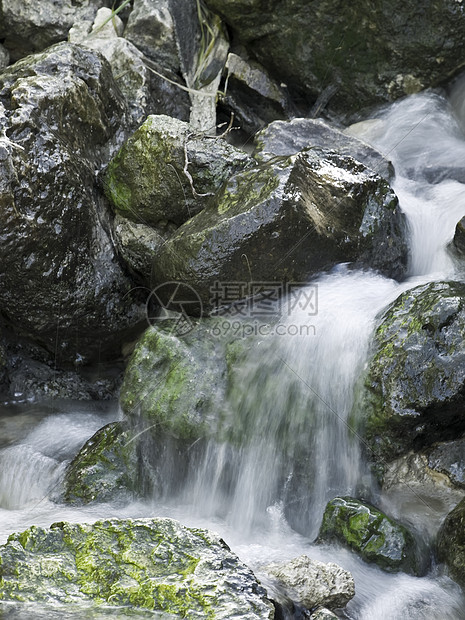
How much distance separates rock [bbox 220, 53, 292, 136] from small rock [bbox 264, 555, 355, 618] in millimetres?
4496

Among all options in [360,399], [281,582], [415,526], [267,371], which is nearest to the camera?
[281,582]

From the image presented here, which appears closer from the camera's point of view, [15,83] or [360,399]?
[360,399]

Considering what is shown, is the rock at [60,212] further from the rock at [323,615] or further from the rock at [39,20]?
the rock at [323,615]

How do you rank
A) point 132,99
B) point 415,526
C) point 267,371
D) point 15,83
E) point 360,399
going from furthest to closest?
point 132,99
point 15,83
point 267,371
point 360,399
point 415,526

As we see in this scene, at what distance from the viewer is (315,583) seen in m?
2.82

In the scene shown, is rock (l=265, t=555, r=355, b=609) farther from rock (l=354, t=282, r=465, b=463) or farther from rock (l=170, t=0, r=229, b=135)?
rock (l=170, t=0, r=229, b=135)

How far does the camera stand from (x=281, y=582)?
2855mm

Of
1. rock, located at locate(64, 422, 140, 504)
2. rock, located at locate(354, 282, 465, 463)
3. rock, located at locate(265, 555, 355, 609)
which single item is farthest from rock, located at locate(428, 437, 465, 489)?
rock, located at locate(64, 422, 140, 504)

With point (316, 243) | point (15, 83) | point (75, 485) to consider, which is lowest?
point (75, 485)

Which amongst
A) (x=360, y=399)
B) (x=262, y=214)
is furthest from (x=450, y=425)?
(x=262, y=214)

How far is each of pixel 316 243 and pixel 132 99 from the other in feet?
8.33

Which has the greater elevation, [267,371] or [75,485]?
[267,371]

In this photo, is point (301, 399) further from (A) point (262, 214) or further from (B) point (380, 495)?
(A) point (262, 214)

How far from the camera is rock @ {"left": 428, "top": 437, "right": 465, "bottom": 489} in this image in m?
3.59
